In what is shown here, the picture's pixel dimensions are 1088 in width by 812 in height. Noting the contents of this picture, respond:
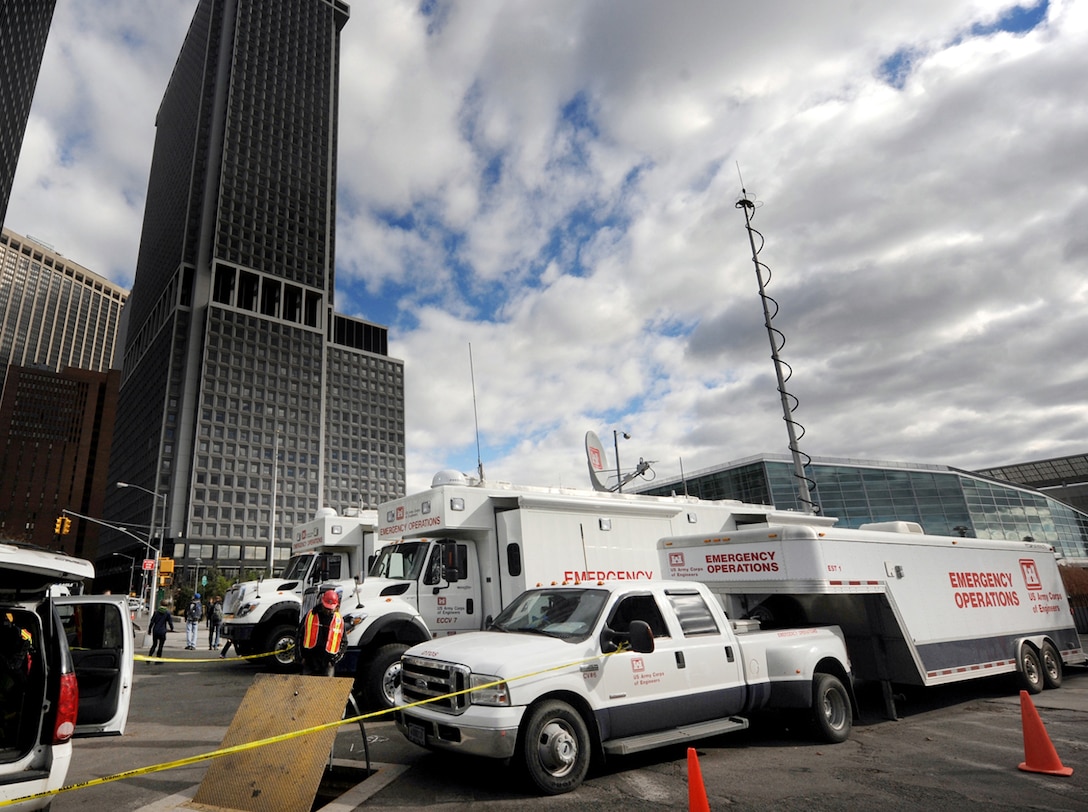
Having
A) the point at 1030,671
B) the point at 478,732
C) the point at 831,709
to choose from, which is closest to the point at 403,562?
the point at 478,732

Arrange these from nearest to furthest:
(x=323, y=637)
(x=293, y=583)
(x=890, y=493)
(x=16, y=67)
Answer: (x=323, y=637) < (x=293, y=583) < (x=890, y=493) < (x=16, y=67)

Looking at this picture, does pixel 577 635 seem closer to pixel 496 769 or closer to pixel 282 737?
pixel 496 769

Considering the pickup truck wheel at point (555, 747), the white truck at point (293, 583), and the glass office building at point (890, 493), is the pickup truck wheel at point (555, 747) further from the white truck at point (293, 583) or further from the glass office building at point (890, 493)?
the glass office building at point (890, 493)

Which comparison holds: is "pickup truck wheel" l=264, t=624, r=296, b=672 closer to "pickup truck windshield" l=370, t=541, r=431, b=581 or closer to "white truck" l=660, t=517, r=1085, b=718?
"pickup truck windshield" l=370, t=541, r=431, b=581

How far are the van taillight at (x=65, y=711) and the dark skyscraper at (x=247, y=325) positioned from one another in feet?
312

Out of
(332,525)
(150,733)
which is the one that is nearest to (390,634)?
(150,733)

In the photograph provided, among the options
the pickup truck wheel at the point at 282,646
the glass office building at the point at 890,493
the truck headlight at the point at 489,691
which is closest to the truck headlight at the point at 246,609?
the pickup truck wheel at the point at 282,646

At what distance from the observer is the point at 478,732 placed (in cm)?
539

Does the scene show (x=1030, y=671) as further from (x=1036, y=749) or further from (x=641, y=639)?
(x=641, y=639)

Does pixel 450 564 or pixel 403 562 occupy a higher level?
pixel 403 562

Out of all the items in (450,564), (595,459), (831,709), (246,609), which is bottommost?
(831,709)

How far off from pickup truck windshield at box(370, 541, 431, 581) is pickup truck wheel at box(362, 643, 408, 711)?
1529 mm

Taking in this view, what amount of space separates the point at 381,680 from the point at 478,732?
4.33 m

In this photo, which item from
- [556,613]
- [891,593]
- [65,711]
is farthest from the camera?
[891,593]
